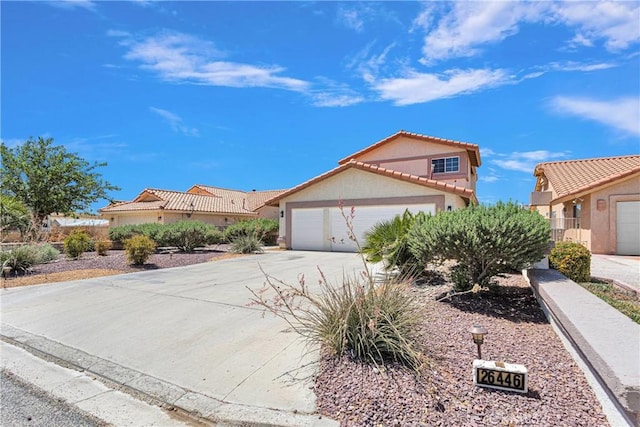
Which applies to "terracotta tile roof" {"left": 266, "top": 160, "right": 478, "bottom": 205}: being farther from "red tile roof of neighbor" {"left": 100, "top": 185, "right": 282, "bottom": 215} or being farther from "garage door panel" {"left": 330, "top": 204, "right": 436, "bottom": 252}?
"red tile roof of neighbor" {"left": 100, "top": 185, "right": 282, "bottom": 215}

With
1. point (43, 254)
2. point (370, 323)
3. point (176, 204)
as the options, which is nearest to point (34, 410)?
point (370, 323)

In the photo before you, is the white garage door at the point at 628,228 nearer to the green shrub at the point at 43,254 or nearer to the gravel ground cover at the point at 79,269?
the gravel ground cover at the point at 79,269

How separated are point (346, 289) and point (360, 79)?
11.0 meters

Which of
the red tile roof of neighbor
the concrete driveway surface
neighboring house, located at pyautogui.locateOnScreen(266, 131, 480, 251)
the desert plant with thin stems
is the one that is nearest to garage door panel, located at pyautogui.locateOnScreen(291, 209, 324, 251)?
neighboring house, located at pyautogui.locateOnScreen(266, 131, 480, 251)

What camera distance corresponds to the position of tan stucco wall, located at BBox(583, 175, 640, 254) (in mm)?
14523

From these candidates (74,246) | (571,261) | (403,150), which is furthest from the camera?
(403,150)

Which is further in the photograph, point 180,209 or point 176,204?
point 176,204

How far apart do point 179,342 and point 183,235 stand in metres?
14.9

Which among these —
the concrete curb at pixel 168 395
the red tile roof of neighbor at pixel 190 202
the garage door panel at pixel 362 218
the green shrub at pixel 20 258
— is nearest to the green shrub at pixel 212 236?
the red tile roof of neighbor at pixel 190 202

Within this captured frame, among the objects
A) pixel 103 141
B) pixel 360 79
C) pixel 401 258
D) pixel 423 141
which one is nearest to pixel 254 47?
pixel 360 79

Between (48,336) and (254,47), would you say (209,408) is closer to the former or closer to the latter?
(48,336)

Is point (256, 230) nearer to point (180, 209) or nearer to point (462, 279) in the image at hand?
point (180, 209)

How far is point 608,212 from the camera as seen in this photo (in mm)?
14773

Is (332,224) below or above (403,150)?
below
